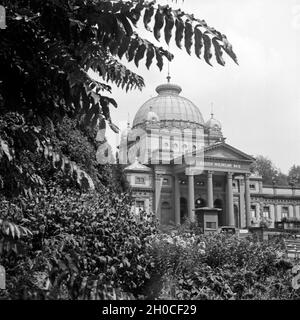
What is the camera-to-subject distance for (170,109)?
2515 inches

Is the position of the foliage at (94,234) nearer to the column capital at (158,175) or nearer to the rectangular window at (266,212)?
the column capital at (158,175)

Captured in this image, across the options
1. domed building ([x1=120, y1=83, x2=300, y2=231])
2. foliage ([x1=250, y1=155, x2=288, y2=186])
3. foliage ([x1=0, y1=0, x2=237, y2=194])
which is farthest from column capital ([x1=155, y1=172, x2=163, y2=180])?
foliage ([x1=0, y1=0, x2=237, y2=194])

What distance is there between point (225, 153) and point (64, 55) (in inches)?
2039

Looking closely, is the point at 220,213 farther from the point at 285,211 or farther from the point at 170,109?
the point at 170,109

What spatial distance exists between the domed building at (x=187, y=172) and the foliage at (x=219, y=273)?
38.2 m

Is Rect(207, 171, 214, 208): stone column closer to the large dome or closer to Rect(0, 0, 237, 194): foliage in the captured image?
the large dome

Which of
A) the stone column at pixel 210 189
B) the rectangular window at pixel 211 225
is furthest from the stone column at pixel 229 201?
the rectangular window at pixel 211 225

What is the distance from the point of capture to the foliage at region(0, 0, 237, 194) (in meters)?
2.42

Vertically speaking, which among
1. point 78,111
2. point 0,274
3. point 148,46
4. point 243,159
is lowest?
point 0,274

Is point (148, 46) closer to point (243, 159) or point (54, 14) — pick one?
point (54, 14)

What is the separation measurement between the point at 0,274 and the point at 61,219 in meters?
4.61

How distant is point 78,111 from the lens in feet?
8.63

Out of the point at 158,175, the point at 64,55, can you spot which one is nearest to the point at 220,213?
the point at 158,175
